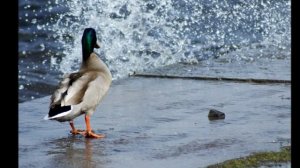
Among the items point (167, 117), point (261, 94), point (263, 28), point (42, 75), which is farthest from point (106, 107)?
point (263, 28)

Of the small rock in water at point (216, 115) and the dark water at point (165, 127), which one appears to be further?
the small rock in water at point (216, 115)

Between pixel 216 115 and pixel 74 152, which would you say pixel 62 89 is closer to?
pixel 74 152

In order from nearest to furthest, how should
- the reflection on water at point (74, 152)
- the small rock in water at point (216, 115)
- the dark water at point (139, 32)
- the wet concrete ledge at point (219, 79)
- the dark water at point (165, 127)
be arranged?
1. the reflection on water at point (74, 152)
2. the dark water at point (165, 127)
3. the small rock in water at point (216, 115)
4. the wet concrete ledge at point (219, 79)
5. the dark water at point (139, 32)

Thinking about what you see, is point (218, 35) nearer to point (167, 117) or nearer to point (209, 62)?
point (209, 62)

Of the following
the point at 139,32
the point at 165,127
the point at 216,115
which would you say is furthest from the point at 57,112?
the point at 139,32

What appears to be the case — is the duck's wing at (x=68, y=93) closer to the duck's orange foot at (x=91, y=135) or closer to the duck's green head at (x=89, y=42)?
the duck's orange foot at (x=91, y=135)

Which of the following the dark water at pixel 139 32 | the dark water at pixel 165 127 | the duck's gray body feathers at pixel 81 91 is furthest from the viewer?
the dark water at pixel 139 32

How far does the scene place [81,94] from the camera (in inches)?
243

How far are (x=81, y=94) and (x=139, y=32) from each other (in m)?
8.44

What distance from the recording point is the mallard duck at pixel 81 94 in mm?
5954

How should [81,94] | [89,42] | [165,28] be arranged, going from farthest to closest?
[165,28] → [89,42] → [81,94]

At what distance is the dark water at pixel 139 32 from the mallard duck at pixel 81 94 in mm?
3938

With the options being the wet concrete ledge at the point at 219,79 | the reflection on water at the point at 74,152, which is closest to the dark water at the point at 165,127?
the reflection on water at the point at 74,152
